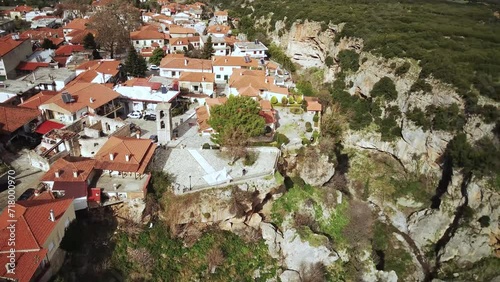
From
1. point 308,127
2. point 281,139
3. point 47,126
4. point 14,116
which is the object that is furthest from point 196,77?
point 14,116

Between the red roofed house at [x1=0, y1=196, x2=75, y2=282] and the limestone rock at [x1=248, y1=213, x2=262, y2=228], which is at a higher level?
the red roofed house at [x1=0, y1=196, x2=75, y2=282]

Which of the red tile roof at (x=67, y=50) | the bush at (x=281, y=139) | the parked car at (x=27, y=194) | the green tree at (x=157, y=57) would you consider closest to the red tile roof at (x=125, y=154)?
the parked car at (x=27, y=194)

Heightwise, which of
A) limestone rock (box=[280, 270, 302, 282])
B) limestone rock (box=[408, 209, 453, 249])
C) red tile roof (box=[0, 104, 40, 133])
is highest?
red tile roof (box=[0, 104, 40, 133])

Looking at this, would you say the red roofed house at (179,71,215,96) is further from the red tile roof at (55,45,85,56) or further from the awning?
the red tile roof at (55,45,85,56)

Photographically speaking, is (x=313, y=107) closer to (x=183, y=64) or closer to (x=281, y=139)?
(x=281, y=139)

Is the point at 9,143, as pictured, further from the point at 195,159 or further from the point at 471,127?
the point at 471,127

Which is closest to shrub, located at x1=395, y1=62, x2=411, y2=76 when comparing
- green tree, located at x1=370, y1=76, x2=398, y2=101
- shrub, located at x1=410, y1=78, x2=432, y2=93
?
green tree, located at x1=370, y1=76, x2=398, y2=101
